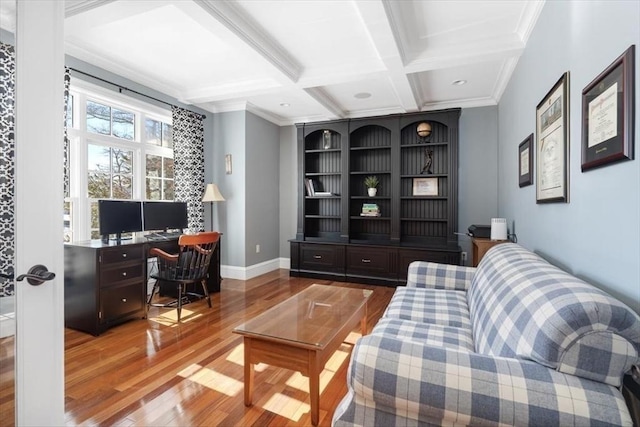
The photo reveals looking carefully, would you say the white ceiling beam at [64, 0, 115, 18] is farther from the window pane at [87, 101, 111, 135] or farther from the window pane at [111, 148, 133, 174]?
the window pane at [111, 148, 133, 174]

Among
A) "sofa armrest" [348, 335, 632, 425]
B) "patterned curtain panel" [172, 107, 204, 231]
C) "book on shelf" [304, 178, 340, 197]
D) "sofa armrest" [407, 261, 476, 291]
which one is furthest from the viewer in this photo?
"book on shelf" [304, 178, 340, 197]

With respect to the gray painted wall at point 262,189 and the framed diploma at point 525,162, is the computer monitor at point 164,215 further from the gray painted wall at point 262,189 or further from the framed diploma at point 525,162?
the framed diploma at point 525,162

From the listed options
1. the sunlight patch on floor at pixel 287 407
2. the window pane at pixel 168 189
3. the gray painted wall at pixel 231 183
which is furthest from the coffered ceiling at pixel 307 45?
the sunlight patch on floor at pixel 287 407

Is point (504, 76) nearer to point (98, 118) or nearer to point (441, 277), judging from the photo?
point (441, 277)

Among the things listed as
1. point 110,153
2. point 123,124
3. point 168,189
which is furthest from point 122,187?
point 123,124

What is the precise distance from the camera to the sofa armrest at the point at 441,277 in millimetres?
2484

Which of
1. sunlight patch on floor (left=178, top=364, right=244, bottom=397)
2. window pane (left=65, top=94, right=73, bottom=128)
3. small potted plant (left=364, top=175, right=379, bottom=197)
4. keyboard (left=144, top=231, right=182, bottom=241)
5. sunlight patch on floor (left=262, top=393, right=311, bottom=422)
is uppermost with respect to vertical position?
window pane (left=65, top=94, right=73, bottom=128)

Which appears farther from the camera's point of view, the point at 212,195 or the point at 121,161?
the point at 212,195

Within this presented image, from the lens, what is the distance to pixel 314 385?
1574mm

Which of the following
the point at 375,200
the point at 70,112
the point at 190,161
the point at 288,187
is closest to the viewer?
the point at 70,112

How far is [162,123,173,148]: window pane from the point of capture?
4.27 m

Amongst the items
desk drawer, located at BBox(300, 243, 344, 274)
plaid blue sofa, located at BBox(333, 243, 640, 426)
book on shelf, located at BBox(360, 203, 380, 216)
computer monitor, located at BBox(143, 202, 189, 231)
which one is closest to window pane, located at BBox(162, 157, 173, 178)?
computer monitor, located at BBox(143, 202, 189, 231)

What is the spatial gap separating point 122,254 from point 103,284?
29cm

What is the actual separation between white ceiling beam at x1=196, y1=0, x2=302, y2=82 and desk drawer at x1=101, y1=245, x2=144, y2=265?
6.80 ft
